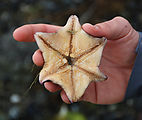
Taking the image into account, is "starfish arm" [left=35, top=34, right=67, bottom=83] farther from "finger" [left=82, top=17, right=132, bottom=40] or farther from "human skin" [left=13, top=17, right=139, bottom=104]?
"finger" [left=82, top=17, right=132, bottom=40]

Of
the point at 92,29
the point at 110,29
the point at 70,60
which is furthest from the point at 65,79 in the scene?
the point at 110,29

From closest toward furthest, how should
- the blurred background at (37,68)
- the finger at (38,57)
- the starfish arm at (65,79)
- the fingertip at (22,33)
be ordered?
the starfish arm at (65,79) < the finger at (38,57) < the fingertip at (22,33) < the blurred background at (37,68)

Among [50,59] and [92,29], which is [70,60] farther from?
[92,29]

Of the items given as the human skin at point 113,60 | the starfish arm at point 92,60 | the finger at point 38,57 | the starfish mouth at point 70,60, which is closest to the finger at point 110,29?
the human skin at point 113,60

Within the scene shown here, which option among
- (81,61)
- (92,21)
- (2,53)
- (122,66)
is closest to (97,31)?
(81,61)

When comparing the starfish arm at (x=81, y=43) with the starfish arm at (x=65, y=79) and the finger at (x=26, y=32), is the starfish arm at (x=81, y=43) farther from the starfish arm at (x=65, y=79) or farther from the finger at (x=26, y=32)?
the finger at (x=26, y=32)
